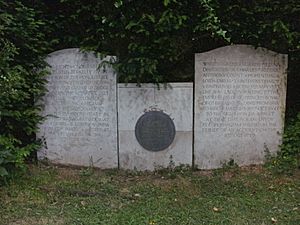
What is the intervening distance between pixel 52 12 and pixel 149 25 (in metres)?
1.49

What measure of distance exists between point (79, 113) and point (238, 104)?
6.48 ft

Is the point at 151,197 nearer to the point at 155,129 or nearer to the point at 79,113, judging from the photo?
the point at 155,129

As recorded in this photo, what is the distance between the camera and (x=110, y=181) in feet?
15.9

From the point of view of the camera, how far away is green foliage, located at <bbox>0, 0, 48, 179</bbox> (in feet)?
14.8

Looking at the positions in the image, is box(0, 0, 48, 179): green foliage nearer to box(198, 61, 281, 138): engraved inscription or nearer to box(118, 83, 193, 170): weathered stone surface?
box(118, 83, 193, 170): weathered stone surface

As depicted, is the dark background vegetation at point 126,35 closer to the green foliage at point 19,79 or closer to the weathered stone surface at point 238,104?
the green foliage at point 19,79

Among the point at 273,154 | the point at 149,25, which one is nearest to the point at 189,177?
the point at 273,154

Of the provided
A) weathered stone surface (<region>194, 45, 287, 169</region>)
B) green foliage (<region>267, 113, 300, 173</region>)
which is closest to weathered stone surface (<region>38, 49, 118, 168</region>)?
weathered stone surface (<region>194, 45, 287, 169</region>)

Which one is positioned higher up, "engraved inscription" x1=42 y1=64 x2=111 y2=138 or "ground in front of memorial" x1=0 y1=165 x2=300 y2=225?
"engraved inscription" x1=42 y1=64 x2=111 y2=138

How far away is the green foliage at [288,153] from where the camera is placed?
16.6 ft

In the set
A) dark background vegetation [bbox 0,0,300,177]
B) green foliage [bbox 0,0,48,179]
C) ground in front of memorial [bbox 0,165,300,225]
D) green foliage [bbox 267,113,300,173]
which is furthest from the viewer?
green foliage [bbox 267,113,300,173]

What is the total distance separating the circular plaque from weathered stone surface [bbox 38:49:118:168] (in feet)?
1.07

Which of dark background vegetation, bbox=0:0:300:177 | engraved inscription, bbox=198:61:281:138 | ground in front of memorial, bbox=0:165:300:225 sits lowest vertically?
ground in front of memorial, bbox=0:165:300:225

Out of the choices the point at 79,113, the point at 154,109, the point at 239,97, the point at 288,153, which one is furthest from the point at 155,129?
the point at 288,153
